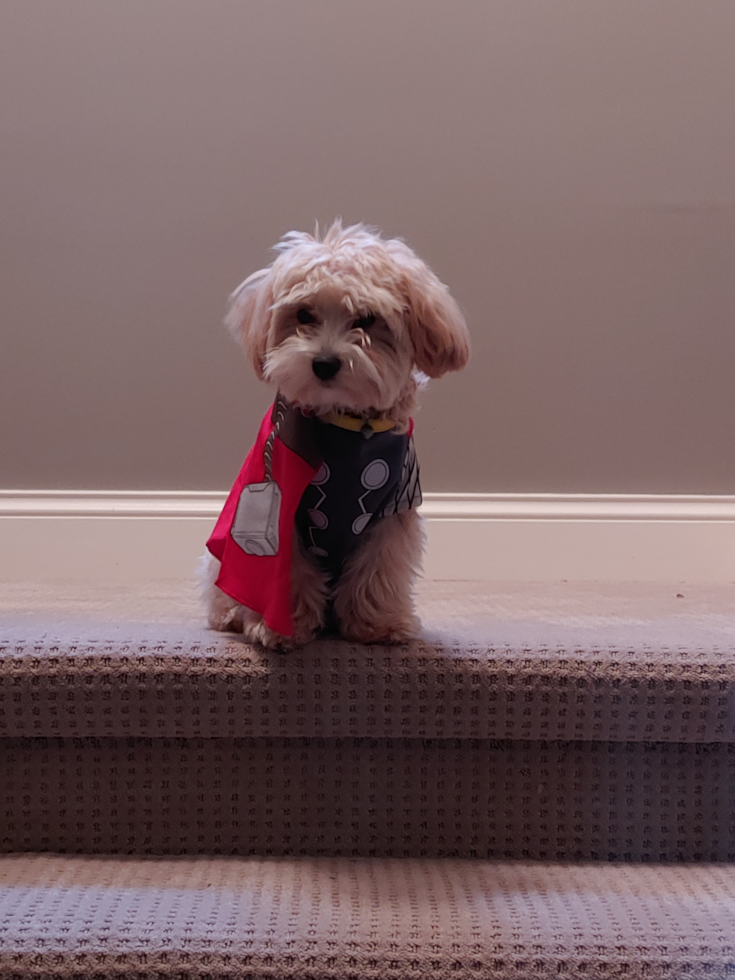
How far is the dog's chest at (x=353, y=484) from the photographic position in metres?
1.08

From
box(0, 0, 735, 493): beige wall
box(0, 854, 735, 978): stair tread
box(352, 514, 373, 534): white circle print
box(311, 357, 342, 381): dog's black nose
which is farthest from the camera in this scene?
box(0, 0, 735, 493): beige wall

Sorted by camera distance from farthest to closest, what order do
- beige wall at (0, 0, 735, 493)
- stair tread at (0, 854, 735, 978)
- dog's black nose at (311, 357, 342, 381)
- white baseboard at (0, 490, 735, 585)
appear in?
white baseboard at (0, 490, 735, 585) → beige wall at (0, 0, 735, 493) → dog's black nose at (311, 357, 342, 381) → stair tread at (0, 854, 735, 978)

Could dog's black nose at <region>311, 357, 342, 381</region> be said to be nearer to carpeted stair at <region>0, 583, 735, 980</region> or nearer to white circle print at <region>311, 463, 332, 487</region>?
white circle print at <region>311, 463, 332, 487</region>

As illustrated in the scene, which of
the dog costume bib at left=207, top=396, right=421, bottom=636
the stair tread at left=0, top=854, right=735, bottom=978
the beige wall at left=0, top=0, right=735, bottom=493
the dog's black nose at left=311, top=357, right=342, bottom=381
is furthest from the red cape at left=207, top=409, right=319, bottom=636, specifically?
the beige wall at left=0, top=0, right=735, bottom=493

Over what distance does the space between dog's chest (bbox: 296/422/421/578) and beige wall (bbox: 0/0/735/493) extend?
704 millimetres

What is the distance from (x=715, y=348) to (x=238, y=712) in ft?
4.34

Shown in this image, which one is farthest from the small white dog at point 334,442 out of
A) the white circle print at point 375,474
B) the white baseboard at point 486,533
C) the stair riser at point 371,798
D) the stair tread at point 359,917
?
the white baseboard at point 486,533

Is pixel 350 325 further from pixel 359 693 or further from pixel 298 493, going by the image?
pixel 359 693

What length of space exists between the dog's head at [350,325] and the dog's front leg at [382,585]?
0.18 metres

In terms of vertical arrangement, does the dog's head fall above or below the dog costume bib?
above

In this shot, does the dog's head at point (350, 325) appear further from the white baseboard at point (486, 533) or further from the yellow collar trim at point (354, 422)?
the white baseboard at point (486, 533)

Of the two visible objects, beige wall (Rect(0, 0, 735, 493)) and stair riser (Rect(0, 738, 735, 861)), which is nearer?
stair riser (Rect(0, 738, 735, 861))

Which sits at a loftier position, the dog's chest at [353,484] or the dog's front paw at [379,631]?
the dog's chest at [353,484]

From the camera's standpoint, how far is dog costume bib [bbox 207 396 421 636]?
3.49 feet
